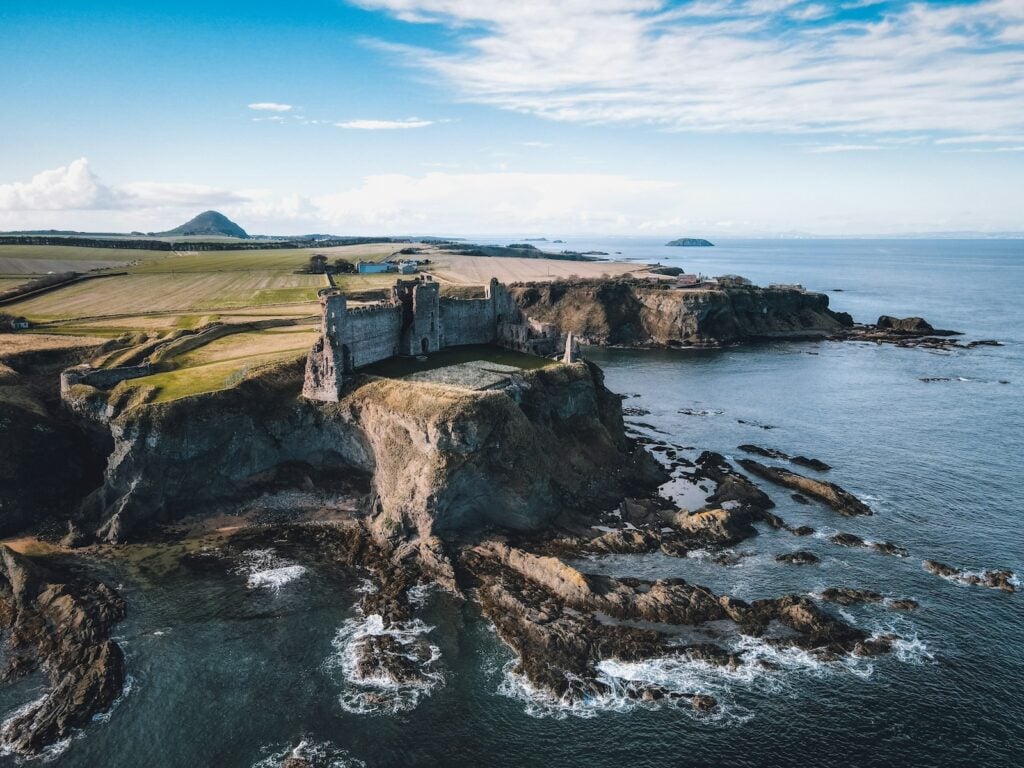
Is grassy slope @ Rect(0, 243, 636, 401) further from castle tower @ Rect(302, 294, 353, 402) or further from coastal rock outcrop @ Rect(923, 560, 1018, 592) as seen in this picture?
coastal rock outcrop @ Rect(923, 560, 1018, 592)

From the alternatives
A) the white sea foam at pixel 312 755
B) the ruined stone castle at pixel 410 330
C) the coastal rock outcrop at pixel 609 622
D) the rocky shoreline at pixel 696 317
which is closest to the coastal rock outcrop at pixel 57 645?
the white sea foam at pixel 312 755

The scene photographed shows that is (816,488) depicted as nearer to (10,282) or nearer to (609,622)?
(609,622)

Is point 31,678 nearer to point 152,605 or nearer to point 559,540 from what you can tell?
point 152,605

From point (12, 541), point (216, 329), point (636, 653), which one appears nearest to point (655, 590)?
point (636, 653)

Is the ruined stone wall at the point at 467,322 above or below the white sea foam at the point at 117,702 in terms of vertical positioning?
above

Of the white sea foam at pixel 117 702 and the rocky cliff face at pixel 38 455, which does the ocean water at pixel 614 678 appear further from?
the rocky cliff face at pixel 38 455
